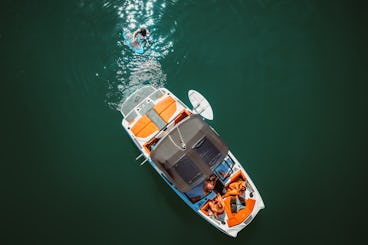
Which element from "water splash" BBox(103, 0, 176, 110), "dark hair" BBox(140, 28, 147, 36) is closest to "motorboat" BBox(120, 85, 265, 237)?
"water splash" BBox(103, 0, 176, 110)

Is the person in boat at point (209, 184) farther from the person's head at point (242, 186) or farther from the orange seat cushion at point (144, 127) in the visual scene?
the orange seat cushion at point (144, 127)

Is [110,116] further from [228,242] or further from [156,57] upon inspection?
[228,242]

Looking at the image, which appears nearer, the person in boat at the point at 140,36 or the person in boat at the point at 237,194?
the person in boat at the point at 237,194

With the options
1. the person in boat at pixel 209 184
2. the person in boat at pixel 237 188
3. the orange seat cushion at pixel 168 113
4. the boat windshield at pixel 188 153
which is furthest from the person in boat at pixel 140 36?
the person in boat at pixel 237 188

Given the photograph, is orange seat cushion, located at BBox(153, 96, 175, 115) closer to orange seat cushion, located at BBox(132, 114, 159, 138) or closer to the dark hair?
orange seat cushion, located at BBox(132, 114, 159, 138)
